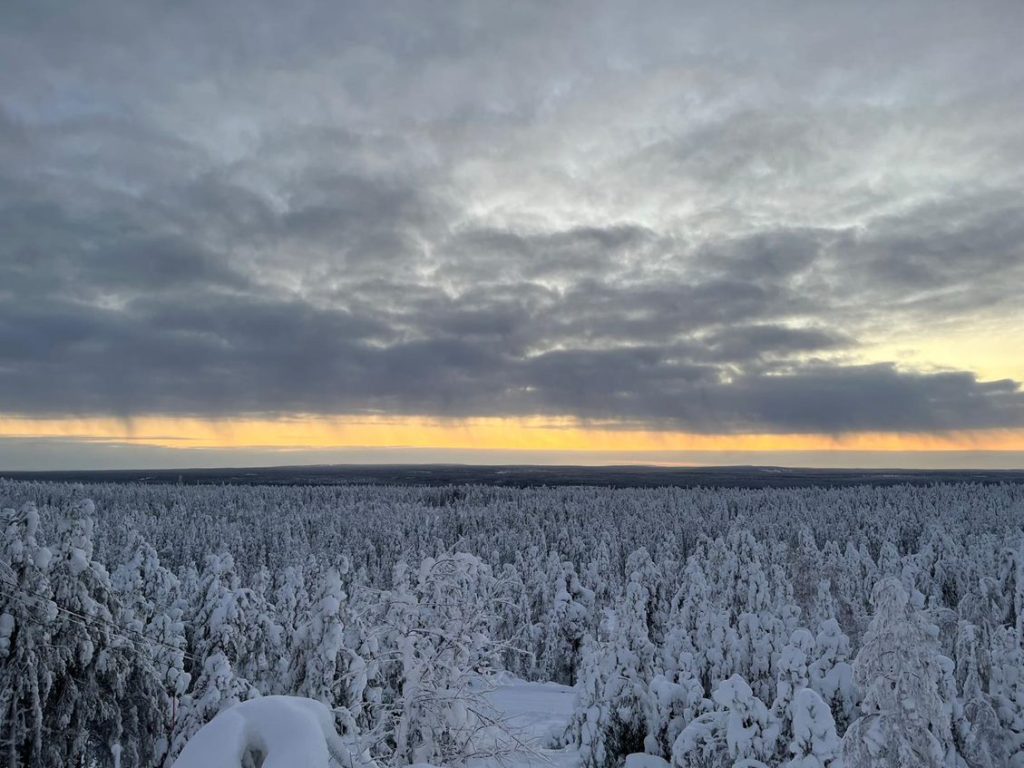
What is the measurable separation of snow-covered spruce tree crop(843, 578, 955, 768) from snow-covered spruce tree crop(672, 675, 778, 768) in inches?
123

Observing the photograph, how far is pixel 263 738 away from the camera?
13.4ft

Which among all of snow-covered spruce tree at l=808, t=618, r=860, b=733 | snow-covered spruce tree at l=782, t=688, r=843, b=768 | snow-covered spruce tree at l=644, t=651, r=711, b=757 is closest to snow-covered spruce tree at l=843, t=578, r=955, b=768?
snow-covered spruce tree at l=782, t=688, r=843, b=768

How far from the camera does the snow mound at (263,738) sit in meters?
3.85

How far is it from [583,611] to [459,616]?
42099mm

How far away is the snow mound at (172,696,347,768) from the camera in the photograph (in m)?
3.85

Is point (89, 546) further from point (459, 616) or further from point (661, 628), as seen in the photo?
point (661, 628)

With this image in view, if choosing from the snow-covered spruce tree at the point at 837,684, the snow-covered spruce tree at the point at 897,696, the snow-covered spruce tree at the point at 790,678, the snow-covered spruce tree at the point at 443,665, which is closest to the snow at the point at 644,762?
the snow-covered spruce tree at the point at 790,678

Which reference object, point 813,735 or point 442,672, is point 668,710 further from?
point 442,672

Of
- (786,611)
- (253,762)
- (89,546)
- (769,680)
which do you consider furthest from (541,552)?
(253,762)

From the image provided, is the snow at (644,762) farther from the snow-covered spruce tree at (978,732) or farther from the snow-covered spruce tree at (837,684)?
the snow-covered spruce tree at (978,732)

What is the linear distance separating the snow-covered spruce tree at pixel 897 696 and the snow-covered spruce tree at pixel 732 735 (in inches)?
123

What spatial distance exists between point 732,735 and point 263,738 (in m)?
12.8

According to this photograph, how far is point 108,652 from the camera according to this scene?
1209 centimetres

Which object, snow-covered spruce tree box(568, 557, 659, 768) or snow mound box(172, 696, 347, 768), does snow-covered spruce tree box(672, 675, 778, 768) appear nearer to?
snow-covered spruce tree box(568, 557, 659, 768)
